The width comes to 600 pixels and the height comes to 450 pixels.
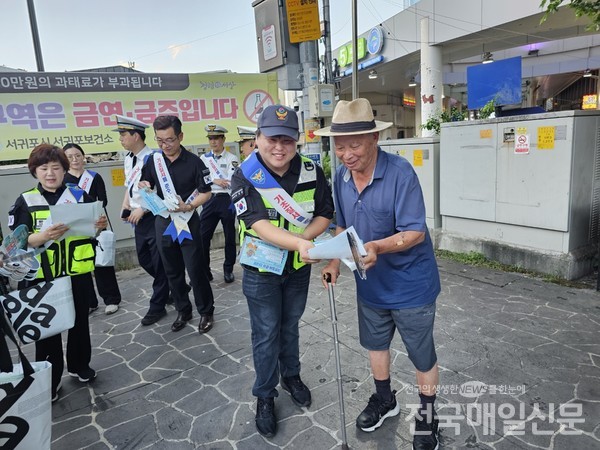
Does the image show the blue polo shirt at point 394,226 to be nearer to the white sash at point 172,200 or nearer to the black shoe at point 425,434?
the black shoe at point 425,434

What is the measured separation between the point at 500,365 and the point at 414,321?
1505 mm

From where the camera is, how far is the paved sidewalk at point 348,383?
A: 104 inches

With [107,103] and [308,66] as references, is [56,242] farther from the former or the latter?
[308,66]

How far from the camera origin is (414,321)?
233 cm

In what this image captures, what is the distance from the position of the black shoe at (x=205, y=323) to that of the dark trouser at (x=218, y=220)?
1.14 meters

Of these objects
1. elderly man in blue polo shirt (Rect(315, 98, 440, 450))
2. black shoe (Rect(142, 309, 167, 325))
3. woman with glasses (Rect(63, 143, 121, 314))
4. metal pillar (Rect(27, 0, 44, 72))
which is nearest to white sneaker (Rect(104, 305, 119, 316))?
woman with glasses (Rect(63, 143, 121, 314))

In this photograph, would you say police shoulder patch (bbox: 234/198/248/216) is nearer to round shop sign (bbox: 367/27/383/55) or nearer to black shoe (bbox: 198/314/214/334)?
black shoe (bbox: 198/314/214/334)

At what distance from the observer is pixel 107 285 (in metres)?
5.09

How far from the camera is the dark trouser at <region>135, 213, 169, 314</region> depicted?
4566 millimetres

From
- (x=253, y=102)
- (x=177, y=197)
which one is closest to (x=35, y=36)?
(x=253, y=102)

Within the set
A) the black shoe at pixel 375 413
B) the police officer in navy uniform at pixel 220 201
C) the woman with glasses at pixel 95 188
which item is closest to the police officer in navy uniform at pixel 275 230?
the black shoe at pixel 375 413

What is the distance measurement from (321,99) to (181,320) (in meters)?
4.24

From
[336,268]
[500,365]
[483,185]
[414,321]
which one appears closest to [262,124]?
[336,268]

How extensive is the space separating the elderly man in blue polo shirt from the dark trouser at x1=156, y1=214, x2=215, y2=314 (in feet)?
6.57
